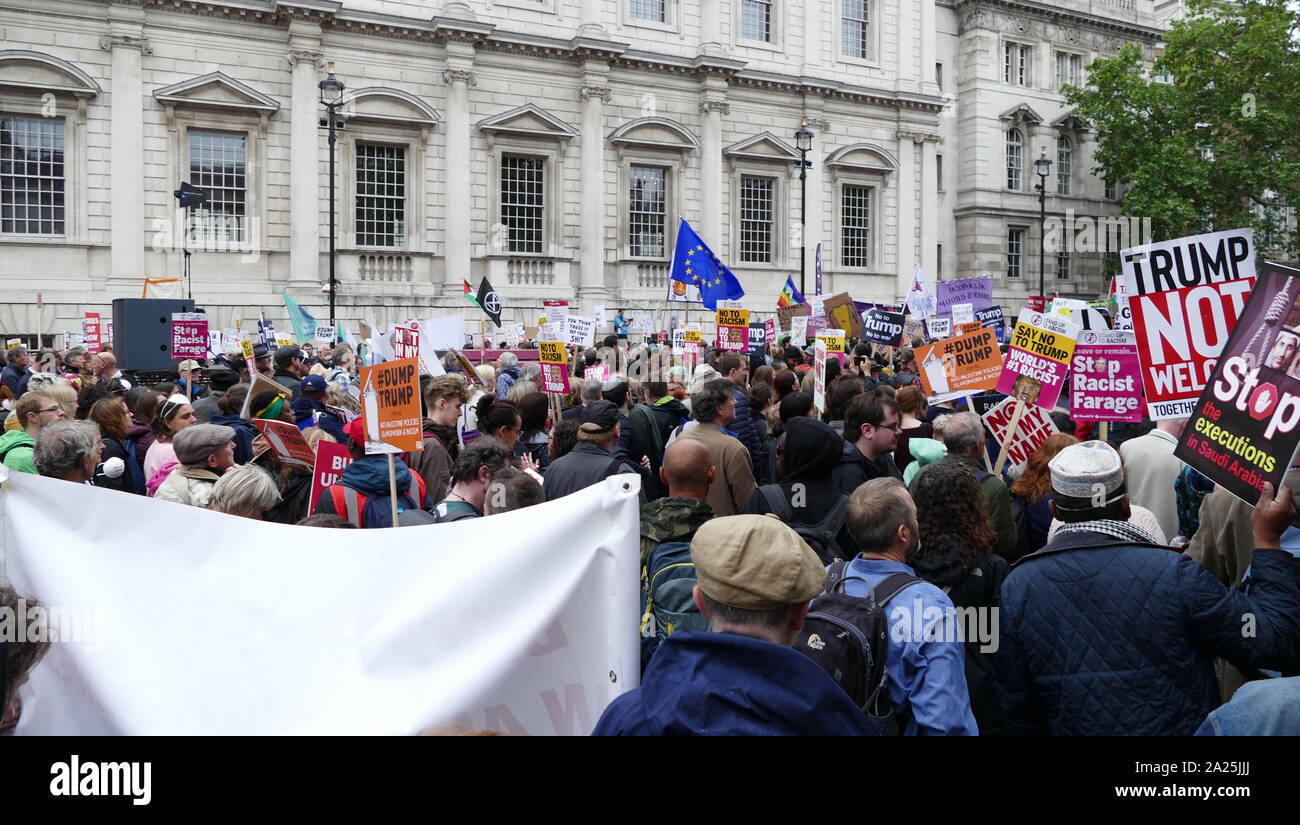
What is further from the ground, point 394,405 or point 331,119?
point 331,119

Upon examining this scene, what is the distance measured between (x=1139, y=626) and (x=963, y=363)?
5666mm

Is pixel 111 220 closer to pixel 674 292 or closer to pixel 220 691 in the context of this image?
pixel 674 292

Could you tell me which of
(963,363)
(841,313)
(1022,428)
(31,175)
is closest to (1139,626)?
(1022,428)

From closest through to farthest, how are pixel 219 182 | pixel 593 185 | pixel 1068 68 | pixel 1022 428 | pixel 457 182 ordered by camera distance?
pixel 1022 428
pixel 219 182
pixel 457 182
pixel 593 185
pixel 1068 68

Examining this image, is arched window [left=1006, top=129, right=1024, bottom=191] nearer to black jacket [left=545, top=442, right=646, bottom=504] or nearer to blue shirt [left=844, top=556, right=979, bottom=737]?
black jacket [left=545, top=442, right=646, bottom=504]

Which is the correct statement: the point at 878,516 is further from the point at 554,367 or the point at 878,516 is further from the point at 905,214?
the point at 905,214

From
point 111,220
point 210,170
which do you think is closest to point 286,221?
point 210,170

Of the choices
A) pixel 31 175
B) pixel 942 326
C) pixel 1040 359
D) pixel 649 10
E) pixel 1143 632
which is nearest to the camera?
pixel 1143 632

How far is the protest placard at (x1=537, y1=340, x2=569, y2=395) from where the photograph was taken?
1081cm

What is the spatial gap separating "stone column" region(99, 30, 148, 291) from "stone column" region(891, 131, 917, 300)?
24.9 m

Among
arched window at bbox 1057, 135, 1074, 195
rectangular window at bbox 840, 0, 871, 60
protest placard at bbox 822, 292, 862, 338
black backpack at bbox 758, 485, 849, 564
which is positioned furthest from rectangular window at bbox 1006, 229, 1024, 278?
black backpack at bbox 758, 485, 849, 564

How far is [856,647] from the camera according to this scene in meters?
3.34

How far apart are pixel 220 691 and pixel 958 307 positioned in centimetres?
1360

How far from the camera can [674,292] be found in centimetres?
1880
